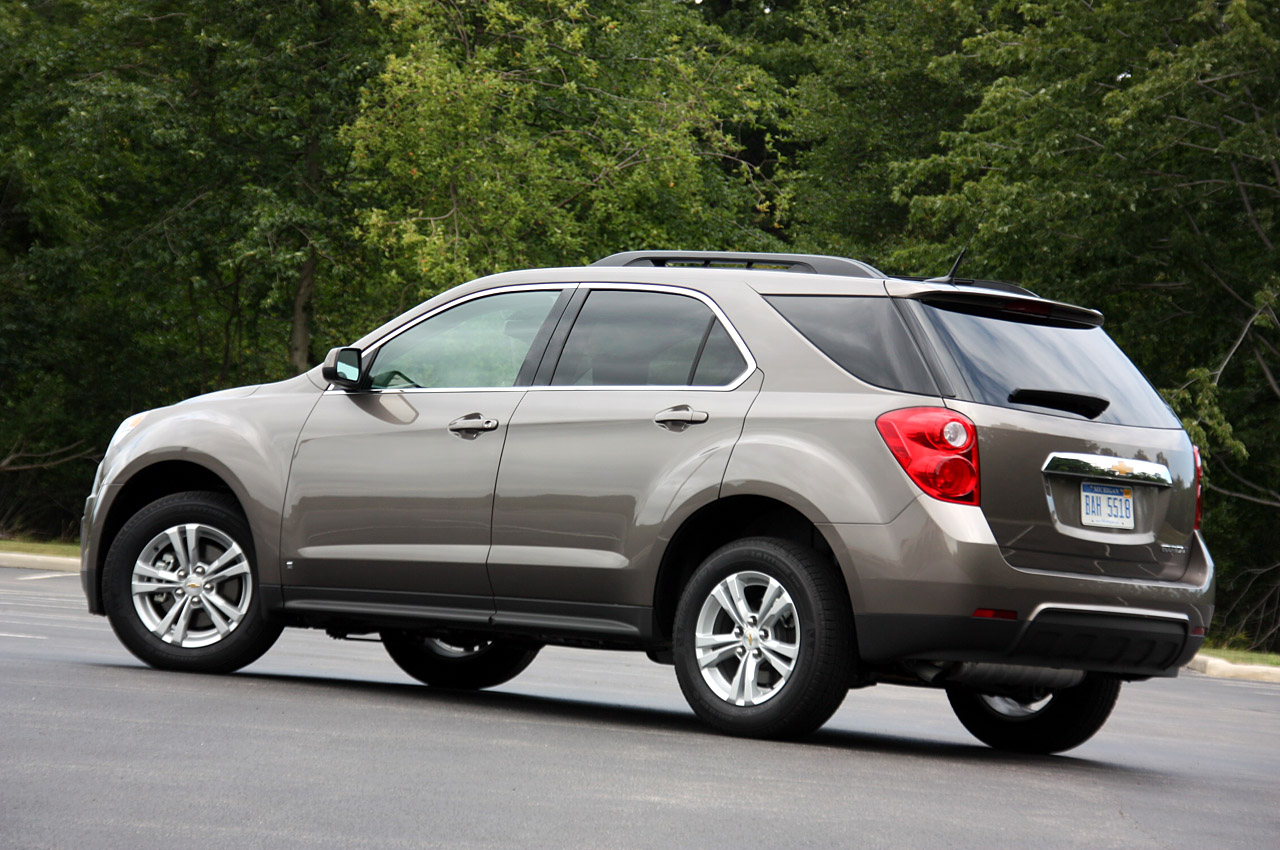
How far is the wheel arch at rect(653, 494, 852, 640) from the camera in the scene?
6684 mm

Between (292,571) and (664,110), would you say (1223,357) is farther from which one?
(292,571)

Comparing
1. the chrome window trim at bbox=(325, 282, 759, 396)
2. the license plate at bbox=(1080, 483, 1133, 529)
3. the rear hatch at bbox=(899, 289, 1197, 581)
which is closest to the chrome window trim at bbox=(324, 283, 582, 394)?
the chrome window trim at bbox=(325, 282, 759, 396)

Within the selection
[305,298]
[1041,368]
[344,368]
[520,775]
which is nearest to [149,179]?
[305,298]

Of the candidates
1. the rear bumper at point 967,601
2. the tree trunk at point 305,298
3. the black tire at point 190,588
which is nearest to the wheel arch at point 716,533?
the rear bumper at point 967,601

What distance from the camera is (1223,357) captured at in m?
24.0

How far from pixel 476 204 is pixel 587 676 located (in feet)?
56.3

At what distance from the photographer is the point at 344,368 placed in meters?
7.81

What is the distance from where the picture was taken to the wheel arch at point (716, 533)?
668 cm

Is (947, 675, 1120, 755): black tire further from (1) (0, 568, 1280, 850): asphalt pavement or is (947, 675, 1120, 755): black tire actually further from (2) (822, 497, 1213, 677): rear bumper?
(2) (822, 497, 1213, 677): rear bumper

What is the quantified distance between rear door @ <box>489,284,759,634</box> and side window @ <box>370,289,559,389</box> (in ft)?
0.79

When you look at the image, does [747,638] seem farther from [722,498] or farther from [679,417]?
[679,417]

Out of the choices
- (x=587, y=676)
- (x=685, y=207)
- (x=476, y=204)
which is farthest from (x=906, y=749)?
(x=685, y=207)

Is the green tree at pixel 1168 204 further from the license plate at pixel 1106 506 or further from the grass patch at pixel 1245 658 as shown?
the license plate at pixel 1106 506

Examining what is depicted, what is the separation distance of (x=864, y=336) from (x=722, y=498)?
84cm
